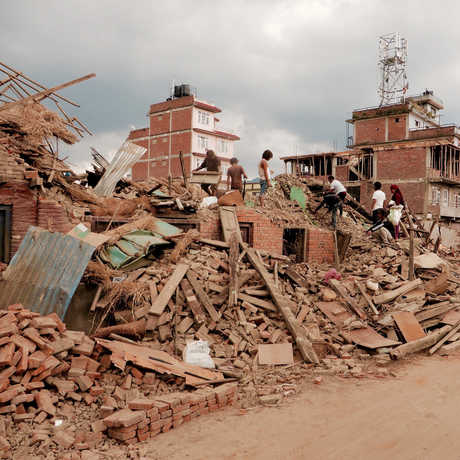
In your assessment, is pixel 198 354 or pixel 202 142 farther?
pixel 202 142

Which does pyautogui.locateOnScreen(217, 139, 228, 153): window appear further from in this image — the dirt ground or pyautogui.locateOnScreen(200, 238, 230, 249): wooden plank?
the dirt ground

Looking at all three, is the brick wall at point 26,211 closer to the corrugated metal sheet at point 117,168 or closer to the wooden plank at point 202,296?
the wooden plank at point 202,296

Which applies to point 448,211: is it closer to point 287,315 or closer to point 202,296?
point 287,315

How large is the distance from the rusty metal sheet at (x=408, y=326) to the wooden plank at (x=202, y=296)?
4.10m

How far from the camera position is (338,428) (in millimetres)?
5664

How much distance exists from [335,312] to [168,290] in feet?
13.1

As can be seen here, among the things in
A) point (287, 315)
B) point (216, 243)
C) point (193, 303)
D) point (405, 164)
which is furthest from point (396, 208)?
point (405, 164)

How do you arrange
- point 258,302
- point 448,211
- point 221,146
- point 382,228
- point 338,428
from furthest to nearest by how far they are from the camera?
point 221,146 → point 448,211 → point 382,228 → point 258,302 → point 338,428

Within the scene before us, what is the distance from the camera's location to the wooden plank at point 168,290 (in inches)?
314

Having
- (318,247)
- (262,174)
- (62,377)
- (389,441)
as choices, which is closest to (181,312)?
(62,377)

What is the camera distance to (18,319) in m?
6.43

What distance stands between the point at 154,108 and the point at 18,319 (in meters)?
46.5

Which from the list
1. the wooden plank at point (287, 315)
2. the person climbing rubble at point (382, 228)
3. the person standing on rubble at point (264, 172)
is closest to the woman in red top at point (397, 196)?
the person climbing rubble at point (382, 228)

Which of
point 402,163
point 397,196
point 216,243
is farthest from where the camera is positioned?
point 402,163
